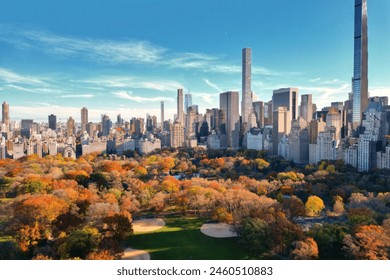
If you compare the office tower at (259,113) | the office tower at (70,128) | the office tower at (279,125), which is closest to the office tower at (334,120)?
the office tower at (279,125)

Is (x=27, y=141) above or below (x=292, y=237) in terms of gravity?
above

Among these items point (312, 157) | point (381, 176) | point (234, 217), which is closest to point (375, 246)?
point (234, 217)

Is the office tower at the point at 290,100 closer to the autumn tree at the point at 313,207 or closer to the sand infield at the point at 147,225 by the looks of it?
the autumn tree at the point at 313,207

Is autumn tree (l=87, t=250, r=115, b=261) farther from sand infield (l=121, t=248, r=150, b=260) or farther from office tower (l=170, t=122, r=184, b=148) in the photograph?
office tower (l=170, t=122, r=184, b=148)

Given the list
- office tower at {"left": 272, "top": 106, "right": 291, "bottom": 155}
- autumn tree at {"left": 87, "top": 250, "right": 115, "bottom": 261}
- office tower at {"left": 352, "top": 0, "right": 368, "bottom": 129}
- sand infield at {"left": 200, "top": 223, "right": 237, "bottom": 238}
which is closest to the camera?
autumn tree at {"left": 87, "top": 250, "right": 115, "bottom": 261}

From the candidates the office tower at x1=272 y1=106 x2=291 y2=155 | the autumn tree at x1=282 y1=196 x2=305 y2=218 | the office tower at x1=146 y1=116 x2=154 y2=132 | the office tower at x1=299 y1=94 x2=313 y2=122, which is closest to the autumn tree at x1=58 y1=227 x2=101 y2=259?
the autumn tree at x1=282 y1=196 x2=305 y2=218

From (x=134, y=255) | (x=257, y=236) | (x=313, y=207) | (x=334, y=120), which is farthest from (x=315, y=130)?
(x=134, y=255)
